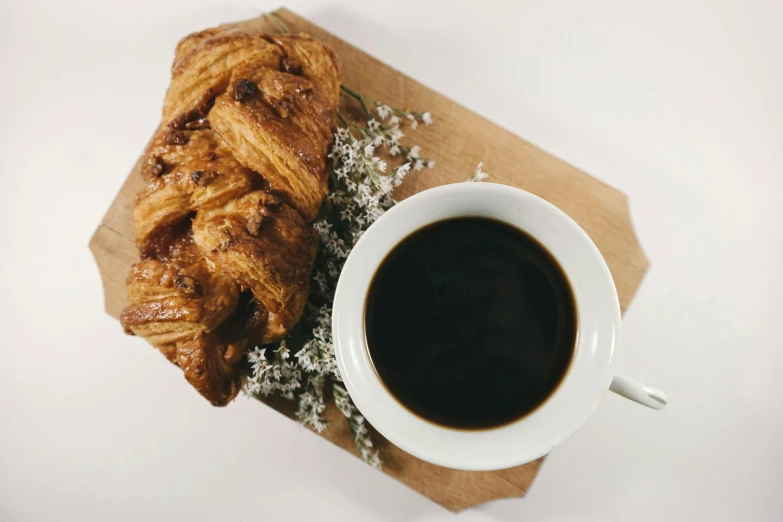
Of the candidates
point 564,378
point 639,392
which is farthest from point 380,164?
point 639,392

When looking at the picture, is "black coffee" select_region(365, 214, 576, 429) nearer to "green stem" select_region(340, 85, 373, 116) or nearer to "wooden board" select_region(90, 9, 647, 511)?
"wooden board" select_region(90, 9, 647, 511)

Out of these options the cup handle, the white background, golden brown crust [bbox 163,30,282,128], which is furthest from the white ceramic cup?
the white background

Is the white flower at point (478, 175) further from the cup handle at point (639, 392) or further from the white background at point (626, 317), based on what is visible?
the cup handle at point (639, 392)

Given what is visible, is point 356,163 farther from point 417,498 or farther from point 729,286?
point 729,286

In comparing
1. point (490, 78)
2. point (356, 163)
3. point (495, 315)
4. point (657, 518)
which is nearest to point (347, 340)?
point (495, 315)

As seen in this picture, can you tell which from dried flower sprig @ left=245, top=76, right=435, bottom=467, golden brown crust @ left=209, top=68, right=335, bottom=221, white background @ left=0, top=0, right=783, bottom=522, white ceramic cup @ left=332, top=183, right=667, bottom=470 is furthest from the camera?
white background @ left=0, top=0, right=783, bottom=522

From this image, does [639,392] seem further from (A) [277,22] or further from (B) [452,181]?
(A) [277,22]
